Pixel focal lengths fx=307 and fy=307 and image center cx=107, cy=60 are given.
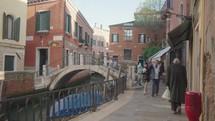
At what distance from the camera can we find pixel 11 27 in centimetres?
2095

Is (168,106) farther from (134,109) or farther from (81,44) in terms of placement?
(81,44)

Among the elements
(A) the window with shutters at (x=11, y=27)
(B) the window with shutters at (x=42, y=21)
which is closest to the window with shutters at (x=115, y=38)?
(B) the window with shutters at (x=42, y=21)

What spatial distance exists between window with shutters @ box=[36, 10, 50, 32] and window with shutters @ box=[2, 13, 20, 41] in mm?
4709

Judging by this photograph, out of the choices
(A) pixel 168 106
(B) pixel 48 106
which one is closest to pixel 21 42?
(A) pixel 168 106

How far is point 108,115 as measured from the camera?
8453 millimetres

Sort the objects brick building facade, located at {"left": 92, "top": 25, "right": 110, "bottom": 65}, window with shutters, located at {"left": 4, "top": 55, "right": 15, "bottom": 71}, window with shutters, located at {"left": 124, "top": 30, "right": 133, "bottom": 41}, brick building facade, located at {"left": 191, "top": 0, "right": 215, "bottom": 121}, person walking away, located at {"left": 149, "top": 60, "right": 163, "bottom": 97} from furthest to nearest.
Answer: brick building facade, located at {"left": 92, "top": 25, "right": 110, "bottom": 65} < window with shutters, located at {"left": 124, "top": 30, "right": 133, "bottom": 41} < window with shutters, located at {"left": 4, "top": 55, "right": 15, "bottom": 71} < person walking away, located at {"left": 149, "top": 60, "right": 163, "bottom": 97} < brick building facade, located at {"left": 191, "top": 0, "right": 215, "bottom": 121}

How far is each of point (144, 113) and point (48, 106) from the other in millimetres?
3458

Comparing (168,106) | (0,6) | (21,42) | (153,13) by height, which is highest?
(153,13)

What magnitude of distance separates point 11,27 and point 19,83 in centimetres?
471

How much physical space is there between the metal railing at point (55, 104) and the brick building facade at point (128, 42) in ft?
117

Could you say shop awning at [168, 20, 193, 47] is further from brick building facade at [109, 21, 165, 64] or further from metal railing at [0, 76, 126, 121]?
brick building facade at [109, 21, 165, 64]

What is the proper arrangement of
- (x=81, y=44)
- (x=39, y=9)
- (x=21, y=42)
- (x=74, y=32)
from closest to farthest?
(x=21, y=42) < (x=39, y=9) < (x=74, y=32) < (x=81, y=44)

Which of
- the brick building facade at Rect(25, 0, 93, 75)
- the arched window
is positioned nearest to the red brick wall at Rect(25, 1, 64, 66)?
the brick building facade at Rect(25, 0, 93, 75)

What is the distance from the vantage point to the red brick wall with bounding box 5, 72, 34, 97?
1712 centimetres
